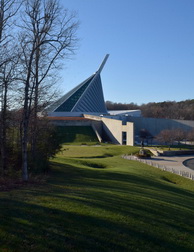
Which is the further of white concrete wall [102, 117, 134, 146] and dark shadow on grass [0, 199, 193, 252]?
white concrete wall [102, 117, 134, 146]

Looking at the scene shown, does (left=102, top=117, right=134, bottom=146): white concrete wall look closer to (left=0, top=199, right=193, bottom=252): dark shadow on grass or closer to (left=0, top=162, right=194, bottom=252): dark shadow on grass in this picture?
(left=0, top=162, right=194, bottom=252): dark shadow on grass

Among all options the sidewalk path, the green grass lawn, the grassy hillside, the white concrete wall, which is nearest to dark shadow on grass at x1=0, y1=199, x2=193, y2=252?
the green grass lawn

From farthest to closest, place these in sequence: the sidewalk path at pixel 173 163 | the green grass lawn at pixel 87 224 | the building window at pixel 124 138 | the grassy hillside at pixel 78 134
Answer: the building window at pixel 124 138, the grassy hillside at pixel 78 134, the sidewalk path at pixel 173 163, the green grass lawn at pixel 87 224

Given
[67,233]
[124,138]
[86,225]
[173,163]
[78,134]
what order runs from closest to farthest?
[67,233] → [86,225] → [173,163] → [124,138] → [78,134]

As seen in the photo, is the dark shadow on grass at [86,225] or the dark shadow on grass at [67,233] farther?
the dark shadow on grass at [86,225]

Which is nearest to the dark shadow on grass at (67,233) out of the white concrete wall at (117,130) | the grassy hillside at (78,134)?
the white concrete wall at (117,130)

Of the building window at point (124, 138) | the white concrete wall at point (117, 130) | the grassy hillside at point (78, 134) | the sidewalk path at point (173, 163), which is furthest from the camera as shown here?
the building window at point (124, 138)

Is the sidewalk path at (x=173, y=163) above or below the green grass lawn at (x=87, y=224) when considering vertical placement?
below

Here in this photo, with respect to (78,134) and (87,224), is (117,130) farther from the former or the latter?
(87,224)

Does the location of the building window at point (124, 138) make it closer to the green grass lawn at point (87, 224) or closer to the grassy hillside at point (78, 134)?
the grassy hillside at point (78, 134)

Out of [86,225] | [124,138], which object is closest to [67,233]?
[86,225]

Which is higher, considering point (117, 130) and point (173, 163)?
point (117, 130)

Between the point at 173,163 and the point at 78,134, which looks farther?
the point at 78,134

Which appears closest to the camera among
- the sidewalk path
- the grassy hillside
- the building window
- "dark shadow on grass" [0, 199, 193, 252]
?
"dark shadow on grass" [0, 199, 193, 252]
